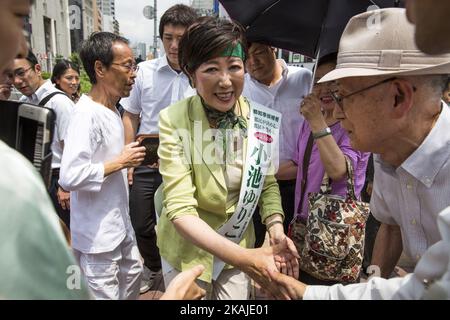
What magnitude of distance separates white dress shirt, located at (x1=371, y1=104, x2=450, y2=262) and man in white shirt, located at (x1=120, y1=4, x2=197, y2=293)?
2.11 meters

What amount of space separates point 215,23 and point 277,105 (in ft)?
3.24

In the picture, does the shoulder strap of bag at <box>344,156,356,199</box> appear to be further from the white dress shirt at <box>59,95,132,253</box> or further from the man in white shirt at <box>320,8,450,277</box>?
the white dress shirt at <box>59,95,132,253</box>

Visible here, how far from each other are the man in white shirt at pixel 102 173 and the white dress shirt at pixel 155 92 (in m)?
0.74

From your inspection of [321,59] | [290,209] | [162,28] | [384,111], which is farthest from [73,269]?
[162,28]

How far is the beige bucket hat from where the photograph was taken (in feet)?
4.19

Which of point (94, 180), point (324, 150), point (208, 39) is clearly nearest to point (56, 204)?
point (94, 180)

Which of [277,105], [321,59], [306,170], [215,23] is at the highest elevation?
[215,23]

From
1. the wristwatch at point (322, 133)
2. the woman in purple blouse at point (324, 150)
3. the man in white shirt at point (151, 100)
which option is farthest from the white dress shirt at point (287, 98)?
the man in white shirt at point (151, 100)

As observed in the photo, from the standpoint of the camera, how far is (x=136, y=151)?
2.29m

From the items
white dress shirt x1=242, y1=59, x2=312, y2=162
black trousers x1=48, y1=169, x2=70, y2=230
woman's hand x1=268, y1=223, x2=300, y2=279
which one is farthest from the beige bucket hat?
black trousers x1=48, y1=169, x2=70, y2=230

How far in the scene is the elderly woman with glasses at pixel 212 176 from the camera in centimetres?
162

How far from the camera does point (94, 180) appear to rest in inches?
82.9

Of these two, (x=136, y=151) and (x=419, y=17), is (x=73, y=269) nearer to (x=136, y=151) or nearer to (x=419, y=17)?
(x=419, y=17)

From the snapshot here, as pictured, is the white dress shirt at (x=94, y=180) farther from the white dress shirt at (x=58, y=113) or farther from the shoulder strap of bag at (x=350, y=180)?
the shoulder strap of bag at (x=350, y=180)
